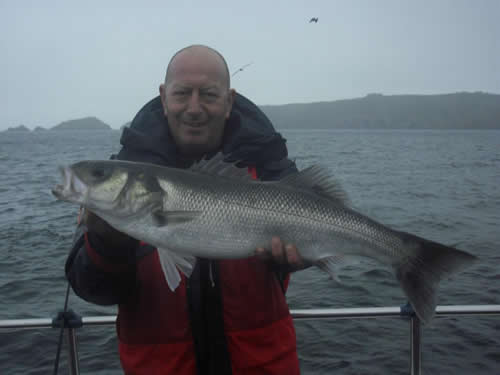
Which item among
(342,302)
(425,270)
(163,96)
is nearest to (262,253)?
(425,270)

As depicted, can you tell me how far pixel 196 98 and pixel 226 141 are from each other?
20.7 inches

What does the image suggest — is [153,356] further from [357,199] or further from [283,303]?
[357,199]

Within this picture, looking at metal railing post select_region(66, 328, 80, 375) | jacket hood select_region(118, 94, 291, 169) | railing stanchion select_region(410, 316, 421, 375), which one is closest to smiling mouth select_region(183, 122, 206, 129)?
jacket hood select_region(118, 94, 291, 169)

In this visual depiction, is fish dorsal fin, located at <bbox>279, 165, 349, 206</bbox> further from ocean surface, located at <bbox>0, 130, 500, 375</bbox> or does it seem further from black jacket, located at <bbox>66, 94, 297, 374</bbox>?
black jacket, located at <bbox>66, 94, 297, 374</bbox>

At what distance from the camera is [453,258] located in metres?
3.46

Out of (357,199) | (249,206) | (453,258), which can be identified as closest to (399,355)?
(453,258)

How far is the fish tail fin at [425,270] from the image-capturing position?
11.3 feet

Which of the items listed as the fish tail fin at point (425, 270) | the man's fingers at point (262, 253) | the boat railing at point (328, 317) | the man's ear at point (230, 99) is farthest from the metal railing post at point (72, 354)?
the fish tail fin at point (425, 270)

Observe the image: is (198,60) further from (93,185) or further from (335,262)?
(335,262)

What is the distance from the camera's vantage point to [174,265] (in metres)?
3.25

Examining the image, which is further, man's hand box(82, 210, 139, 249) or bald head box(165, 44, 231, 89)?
bald head box(165, 44, 231, 89)

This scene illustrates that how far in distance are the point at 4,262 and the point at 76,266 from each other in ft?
35.5

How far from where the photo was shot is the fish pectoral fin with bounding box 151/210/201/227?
331 centimetres

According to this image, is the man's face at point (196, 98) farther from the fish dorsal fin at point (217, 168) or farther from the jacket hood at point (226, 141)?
the fish dorsal fin at point (217, 168)
